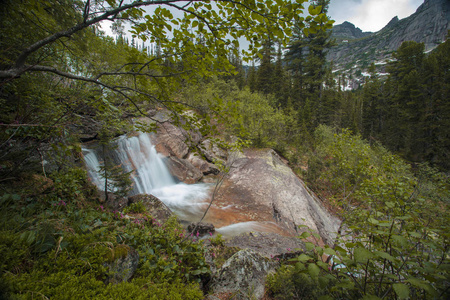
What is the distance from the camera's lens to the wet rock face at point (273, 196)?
320 inches

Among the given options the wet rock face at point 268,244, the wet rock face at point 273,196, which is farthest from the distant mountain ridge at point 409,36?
the wet rock face at point 268,244

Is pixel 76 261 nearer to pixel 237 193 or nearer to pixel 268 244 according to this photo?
pixel 268 244

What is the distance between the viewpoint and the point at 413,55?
29.4 m

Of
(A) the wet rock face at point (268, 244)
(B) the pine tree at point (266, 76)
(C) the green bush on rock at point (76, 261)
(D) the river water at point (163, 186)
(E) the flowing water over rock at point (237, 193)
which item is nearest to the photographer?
(C) the green bush on rock at point (76, 261)

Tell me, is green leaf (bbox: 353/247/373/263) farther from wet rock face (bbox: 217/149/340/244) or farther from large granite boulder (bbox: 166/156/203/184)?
large granite boulder (bbox: 166/156/203/184)

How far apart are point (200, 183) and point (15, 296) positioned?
1058 centimetres

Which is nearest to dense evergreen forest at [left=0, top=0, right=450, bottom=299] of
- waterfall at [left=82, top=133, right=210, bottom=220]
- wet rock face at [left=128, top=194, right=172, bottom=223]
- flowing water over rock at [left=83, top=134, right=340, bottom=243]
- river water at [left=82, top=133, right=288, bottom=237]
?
wet rock face at [left=128, top=194, right=172, bottom=223]

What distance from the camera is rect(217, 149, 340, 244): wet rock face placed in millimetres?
8125

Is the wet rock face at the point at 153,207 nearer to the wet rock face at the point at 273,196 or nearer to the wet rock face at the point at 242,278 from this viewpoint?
the wet rock face at the point at 242,278

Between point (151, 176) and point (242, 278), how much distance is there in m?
8.96

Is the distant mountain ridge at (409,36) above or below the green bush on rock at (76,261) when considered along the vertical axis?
above

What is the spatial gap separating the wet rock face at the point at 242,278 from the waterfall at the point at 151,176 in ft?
15.6

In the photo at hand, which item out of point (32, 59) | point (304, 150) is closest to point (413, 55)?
point (304, 150)

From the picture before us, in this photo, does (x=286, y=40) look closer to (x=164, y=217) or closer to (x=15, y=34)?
(x=15, y=34)
